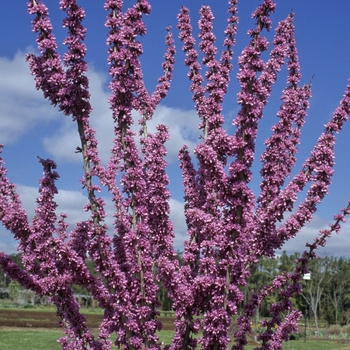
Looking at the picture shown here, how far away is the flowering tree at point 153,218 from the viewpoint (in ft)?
19.4

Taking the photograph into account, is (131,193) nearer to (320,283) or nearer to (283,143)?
(283,143)

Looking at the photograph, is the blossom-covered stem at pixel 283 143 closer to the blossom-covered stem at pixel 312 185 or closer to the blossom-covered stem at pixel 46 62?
the blossom-covered stem at pixel 312 185

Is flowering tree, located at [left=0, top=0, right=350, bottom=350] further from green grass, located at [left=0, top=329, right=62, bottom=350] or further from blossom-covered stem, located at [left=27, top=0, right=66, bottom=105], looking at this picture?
green grass, located at [left=0, top=329, right=62, bottom=350]

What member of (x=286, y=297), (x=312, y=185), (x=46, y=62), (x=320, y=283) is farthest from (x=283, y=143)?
(x=320, y=283)

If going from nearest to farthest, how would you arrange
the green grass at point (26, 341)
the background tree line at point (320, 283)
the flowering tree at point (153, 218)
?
1. the flowering tree at point (153, 218)
2. the green grass at point (26, 341)
3. the background tree line at point (320, 283)

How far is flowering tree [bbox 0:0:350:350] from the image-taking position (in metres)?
5.93

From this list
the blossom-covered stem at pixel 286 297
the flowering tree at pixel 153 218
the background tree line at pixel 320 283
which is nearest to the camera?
the flowering tree at pixel 153 218

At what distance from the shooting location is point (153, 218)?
6703mm

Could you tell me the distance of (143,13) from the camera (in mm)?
7012

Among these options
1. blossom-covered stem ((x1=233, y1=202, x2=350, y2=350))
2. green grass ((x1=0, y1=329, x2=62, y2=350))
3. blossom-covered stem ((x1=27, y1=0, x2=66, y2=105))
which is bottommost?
green grass ((x1=0, y1=329, x2=62, y2=350))

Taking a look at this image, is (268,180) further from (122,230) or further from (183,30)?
(183,30)

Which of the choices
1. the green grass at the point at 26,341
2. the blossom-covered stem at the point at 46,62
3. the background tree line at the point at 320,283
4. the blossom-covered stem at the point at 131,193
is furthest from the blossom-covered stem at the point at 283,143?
the background tree line at the point at 320,283

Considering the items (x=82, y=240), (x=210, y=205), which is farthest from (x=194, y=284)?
(x=82, y=240)

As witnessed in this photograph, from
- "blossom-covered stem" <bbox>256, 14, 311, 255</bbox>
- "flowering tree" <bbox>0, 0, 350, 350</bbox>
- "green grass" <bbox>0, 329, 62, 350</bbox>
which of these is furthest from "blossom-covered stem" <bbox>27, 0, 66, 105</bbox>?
"green grass" <bbox>0, 329, 62, 350</bbox>
